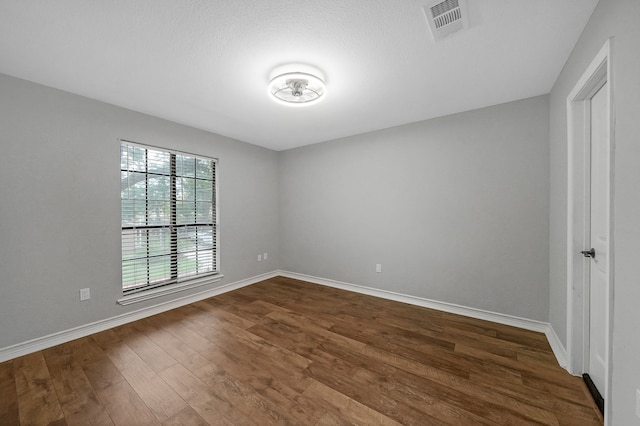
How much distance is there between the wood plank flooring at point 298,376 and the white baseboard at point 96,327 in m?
0.09

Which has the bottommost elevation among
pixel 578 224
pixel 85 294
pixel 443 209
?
pixel 85 294

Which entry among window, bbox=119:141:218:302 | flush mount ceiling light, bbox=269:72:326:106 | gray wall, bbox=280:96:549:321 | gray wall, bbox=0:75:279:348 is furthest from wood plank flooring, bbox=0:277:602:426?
flush mount ceiling light, bbox=269:72:326:106

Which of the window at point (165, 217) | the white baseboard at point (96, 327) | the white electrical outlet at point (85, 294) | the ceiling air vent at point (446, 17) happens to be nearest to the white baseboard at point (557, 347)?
the ceiling air vent at point (446, 17)

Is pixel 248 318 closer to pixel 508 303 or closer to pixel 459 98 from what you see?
pixel 508 303

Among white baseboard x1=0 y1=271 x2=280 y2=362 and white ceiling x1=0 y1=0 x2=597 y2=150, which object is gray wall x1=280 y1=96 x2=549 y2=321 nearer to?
white ceiling x1=0 y1=0 x2=597 y2=150

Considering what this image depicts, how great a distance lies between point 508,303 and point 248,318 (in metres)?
3.09

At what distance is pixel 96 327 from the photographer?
2504 millimetres

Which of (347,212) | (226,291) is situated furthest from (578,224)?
(226,291)

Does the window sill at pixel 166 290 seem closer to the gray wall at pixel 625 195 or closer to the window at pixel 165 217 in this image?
the window at pixel 165 217

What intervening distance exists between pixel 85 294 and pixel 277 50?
3157 mm

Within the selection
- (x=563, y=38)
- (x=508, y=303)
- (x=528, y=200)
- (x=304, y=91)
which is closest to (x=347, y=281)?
(x=508, y=303)

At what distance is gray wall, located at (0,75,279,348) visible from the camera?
6.82 ft

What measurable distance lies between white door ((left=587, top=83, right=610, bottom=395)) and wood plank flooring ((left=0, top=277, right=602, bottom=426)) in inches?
10.3

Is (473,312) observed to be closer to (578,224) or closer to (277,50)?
(578,224)
